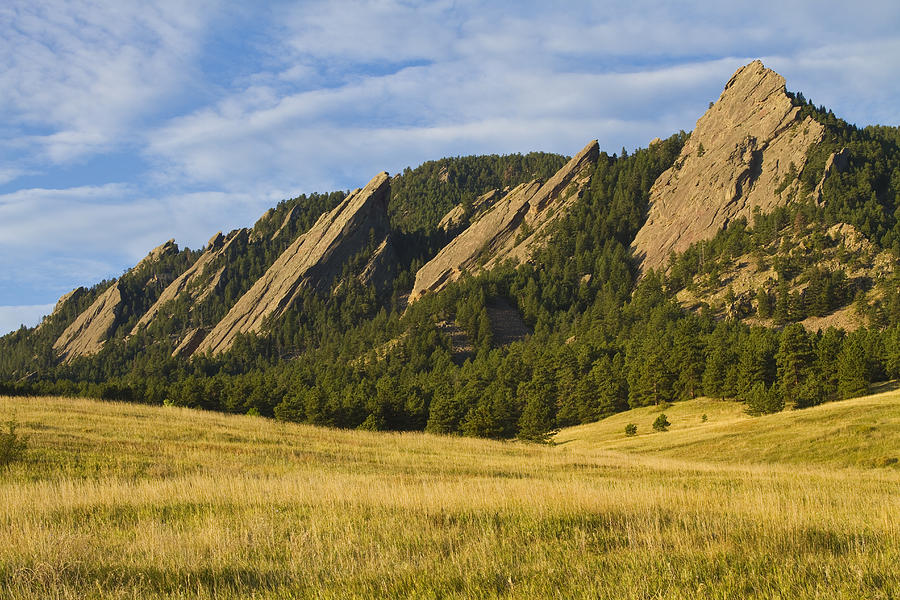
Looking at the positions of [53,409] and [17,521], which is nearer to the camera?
[17,521]

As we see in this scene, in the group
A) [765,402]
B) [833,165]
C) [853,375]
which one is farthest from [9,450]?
[833,165]

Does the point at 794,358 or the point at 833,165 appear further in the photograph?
the point at 833,165

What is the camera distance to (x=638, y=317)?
437ft

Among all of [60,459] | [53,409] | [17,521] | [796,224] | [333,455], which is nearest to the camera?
[17,521]

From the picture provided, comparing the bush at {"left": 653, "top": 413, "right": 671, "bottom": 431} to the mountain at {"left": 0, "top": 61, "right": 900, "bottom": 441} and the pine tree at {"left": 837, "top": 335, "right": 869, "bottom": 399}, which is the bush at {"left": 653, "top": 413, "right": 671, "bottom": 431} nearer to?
the mountain at {"left": 0, "top": 61, "right": 900, "bottom": 441}

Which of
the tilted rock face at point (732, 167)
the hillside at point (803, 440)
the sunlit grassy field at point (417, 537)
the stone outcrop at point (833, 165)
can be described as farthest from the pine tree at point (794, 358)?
the tilted rock face at point (732, 167)

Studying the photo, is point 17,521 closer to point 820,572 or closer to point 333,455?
point 820,572

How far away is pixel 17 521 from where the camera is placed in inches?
407

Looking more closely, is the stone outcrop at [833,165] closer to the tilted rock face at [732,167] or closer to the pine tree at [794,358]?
the tilted rock face at [732,167]

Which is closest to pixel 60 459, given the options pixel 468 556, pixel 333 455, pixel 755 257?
pixel 333 455

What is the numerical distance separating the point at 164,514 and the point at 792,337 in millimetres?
70078

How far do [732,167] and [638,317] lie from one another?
6574 centimetres

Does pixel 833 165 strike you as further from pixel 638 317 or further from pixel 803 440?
pixel 803 440

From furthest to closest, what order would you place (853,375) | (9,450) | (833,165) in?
1. (833,165)
2. (853,375)
3. (9,450)
